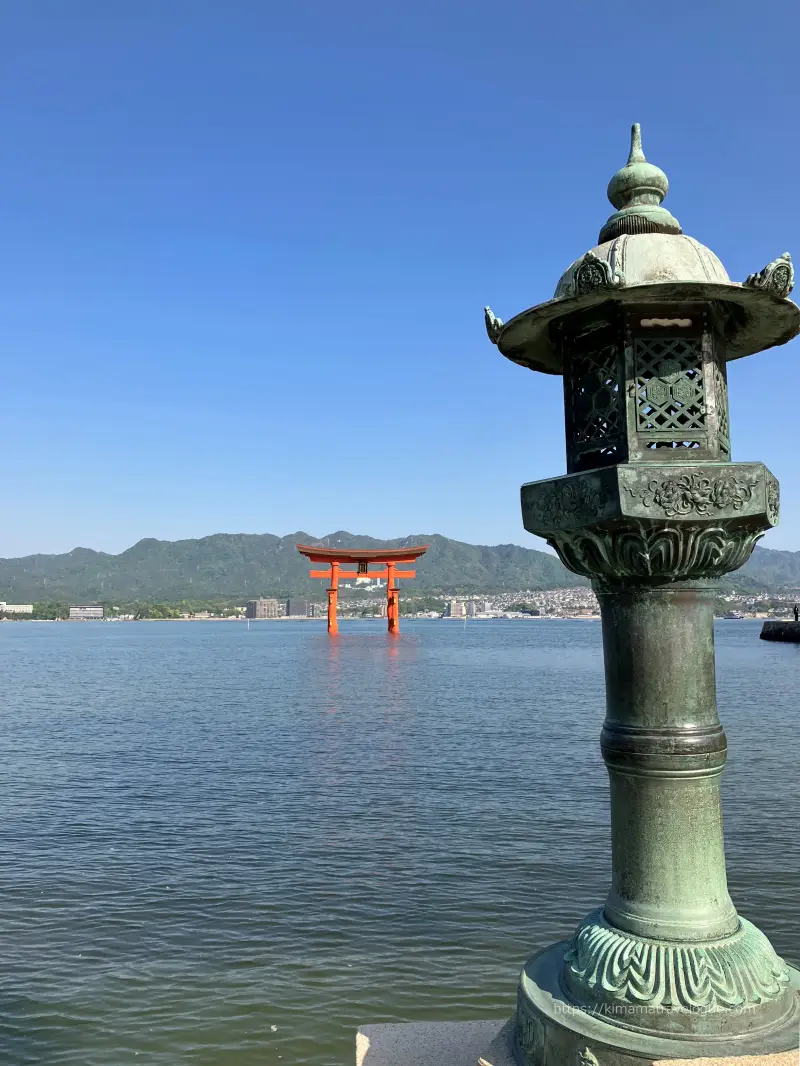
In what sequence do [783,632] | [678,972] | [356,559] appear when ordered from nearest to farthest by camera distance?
[678,972] < [356,559] < [783,632]

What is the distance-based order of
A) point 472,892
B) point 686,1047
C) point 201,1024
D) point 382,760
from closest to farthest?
point 686,1047, point 201,1024, point 472,892, point 382,760

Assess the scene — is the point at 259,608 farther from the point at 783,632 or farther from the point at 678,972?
the point at 678,972

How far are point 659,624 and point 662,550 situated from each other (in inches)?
10.8

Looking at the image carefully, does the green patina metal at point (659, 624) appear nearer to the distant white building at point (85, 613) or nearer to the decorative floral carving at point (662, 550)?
the decorative floral carving at point (662, 550)

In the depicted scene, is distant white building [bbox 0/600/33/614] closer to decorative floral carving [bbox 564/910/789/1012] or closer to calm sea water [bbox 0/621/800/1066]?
calm sea water [bbox 0/621/800/1066]

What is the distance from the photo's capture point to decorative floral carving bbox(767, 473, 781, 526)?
285 centimetres

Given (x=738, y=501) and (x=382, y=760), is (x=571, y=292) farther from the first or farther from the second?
(x=382, y=760)

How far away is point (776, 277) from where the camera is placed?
113 inches

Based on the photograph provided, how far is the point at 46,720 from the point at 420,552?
43.9 meters

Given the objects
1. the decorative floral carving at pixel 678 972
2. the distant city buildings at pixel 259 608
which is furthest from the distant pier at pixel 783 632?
the distant city buildings at pixel 259 608

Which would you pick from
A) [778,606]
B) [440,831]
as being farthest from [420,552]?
[778,606]

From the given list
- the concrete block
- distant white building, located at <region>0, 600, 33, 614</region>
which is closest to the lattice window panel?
the concrete block

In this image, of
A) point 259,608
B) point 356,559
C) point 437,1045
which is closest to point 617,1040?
point 437,1045

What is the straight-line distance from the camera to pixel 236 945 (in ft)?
21.8
